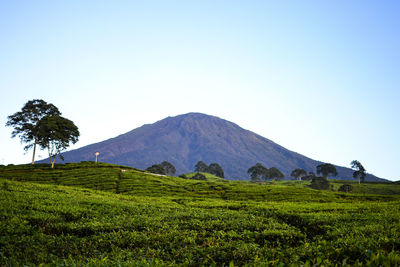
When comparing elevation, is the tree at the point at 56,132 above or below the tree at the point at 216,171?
above

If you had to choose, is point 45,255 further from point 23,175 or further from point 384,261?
point 23,175

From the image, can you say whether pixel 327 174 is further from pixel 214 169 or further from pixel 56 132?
pixel 56 132

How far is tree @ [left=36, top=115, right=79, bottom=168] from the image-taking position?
74.6 m

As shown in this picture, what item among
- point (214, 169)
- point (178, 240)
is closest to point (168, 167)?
point (214, 169)

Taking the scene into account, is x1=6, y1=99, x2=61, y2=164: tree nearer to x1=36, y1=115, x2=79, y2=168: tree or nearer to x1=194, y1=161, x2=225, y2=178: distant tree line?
x1=36, y1=115, x2=79, y2=168: tree

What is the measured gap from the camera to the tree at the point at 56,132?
7462 cm

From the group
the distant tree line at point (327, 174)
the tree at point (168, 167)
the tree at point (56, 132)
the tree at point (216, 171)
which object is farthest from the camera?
the tree at point (216, 171)

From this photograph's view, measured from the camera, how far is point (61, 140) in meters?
77.9

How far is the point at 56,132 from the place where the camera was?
74.6 metres

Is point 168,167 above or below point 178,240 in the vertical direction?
below

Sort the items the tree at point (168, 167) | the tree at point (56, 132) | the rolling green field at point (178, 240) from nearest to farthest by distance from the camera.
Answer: the rolling green field at point (178, 240), the tree at point (56, 132), the tree at point (168, 167)

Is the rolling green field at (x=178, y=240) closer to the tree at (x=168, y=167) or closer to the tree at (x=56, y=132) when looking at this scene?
the tree at (x=56, y=132)

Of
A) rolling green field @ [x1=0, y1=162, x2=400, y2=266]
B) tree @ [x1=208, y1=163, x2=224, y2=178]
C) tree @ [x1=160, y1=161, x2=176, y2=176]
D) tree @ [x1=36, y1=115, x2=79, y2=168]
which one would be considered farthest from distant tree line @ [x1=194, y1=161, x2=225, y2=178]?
rolling green field @ [x1=0, y1=162, x2=400, y2=266]


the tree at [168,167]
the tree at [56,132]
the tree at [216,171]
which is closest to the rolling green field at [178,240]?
the tree at [56,132]
